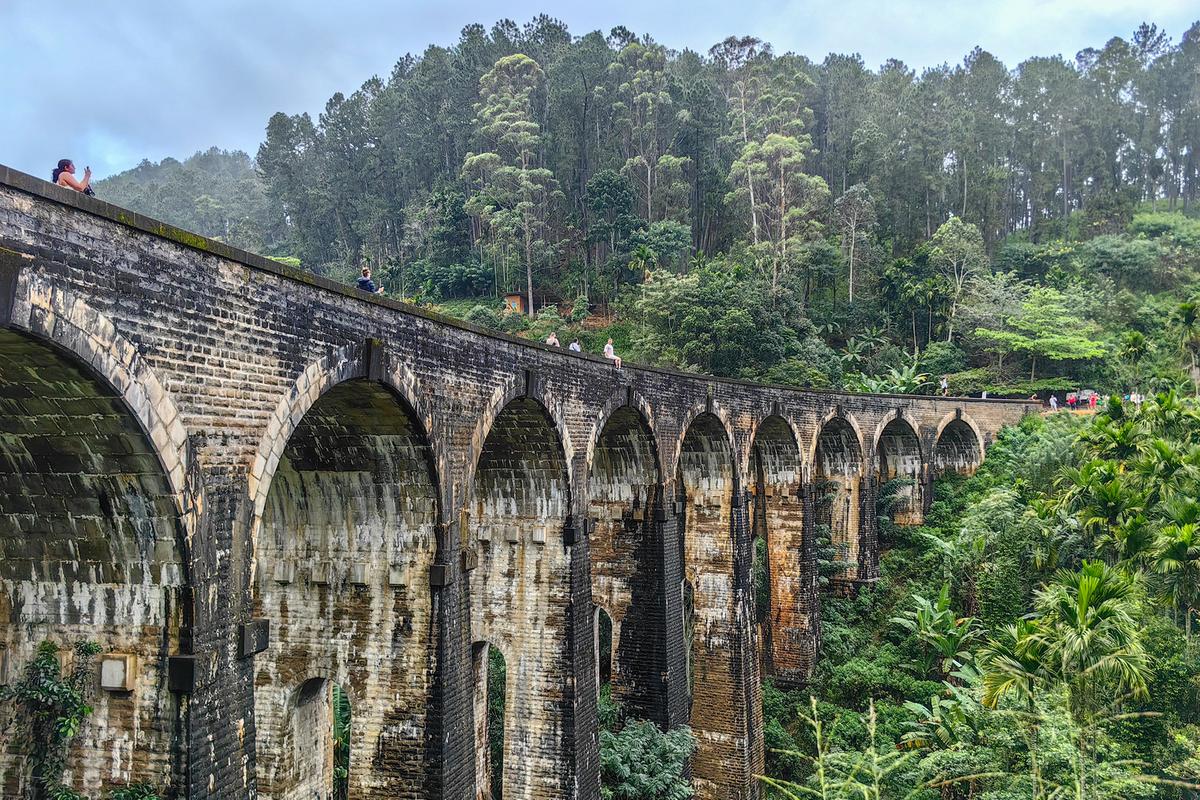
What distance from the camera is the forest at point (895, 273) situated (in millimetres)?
13711

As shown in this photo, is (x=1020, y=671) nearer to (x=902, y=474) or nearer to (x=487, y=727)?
(x=487, y=727)

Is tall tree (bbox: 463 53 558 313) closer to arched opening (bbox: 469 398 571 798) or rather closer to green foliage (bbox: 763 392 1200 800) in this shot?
green foliage (bbox: 763 392 1200 800)

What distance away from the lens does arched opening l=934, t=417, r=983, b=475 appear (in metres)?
30.5

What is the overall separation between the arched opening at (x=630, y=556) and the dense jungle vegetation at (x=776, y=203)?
16486 millimetres

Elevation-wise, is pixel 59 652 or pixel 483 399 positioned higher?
pixel 483 399

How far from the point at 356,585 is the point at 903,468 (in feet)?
76.8

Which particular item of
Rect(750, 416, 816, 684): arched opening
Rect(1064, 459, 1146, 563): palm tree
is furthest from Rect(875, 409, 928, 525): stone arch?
Rect(1064, 459, 1146, 563): palm tree

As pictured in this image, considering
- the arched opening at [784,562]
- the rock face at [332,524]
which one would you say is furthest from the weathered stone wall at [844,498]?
the rock face at [332,524]

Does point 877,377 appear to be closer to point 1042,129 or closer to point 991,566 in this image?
point 991,566

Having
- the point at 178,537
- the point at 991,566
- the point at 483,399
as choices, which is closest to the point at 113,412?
the point at 178,537

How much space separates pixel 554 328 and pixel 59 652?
32.9m

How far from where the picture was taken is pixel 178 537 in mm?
6008

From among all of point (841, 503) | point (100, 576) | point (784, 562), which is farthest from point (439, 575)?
point (841, 503)

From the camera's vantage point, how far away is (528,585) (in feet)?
40.5
